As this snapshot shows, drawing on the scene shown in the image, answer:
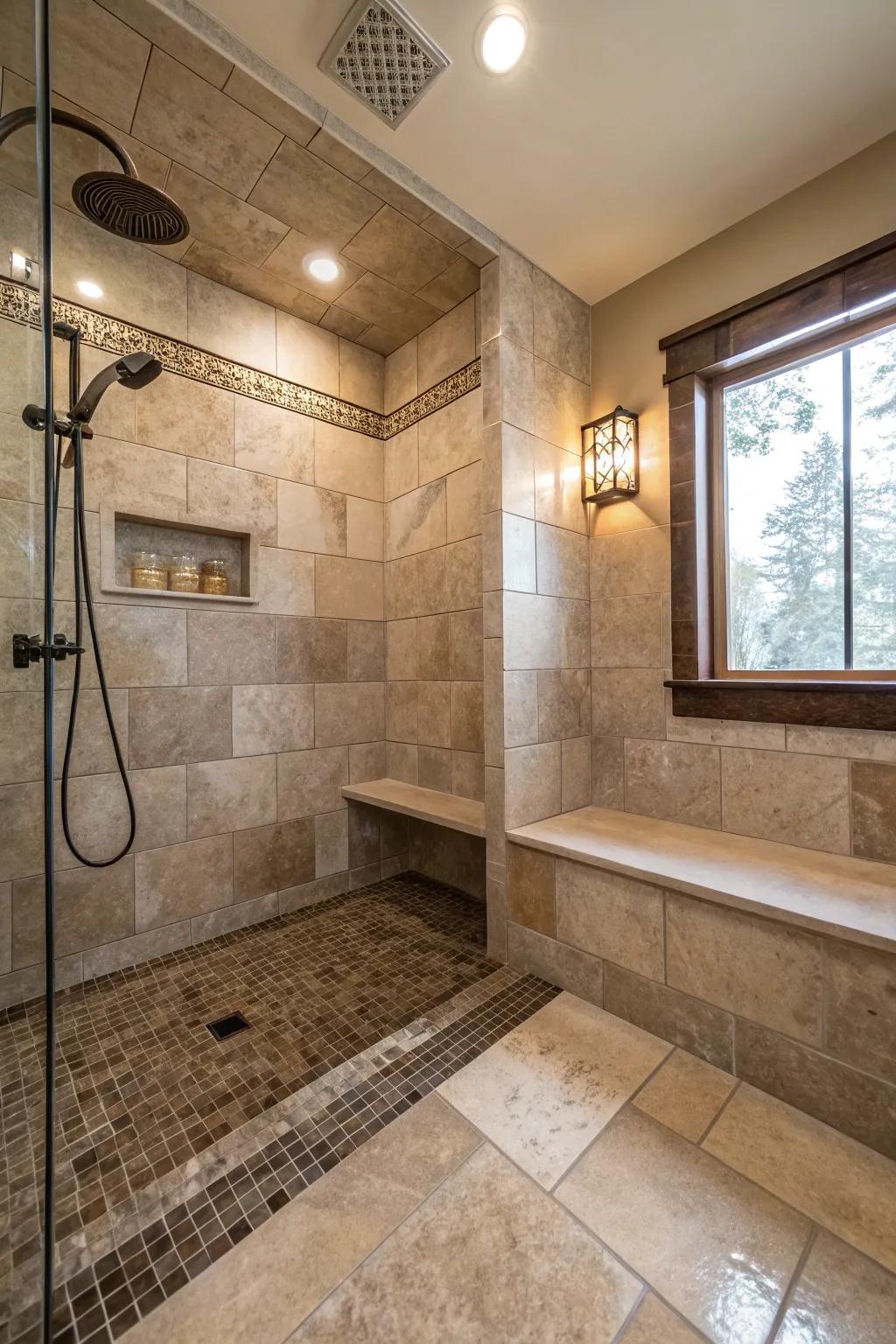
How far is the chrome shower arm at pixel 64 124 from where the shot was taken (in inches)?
45.3

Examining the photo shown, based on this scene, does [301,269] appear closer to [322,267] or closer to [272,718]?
[322,267]

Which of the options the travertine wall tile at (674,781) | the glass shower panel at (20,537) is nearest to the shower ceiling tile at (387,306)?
the glass shower panel at (20,537)

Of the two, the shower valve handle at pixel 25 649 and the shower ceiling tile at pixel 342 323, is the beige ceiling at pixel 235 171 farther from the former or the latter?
the shower valve handle at pixel 25 649

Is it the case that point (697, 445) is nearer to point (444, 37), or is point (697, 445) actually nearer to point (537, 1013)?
point (444, 37)

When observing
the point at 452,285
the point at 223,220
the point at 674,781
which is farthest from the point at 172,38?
the point at 674,781

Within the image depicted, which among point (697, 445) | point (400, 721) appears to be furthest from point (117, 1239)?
point (697, 445)

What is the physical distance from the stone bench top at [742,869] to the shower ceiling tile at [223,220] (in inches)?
96.2

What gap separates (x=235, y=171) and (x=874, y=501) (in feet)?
7.72

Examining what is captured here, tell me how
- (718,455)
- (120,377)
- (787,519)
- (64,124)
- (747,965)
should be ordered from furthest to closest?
(718,455) < (787,519) < (120,377) < (747,965) < (64,124)

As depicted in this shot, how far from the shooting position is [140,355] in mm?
1710

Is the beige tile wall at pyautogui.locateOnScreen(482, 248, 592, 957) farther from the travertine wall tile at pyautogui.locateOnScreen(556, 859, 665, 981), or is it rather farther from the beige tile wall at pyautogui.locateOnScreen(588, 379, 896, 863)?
the travertine wall tile at pyautogui.locateOnScreen(556, 859, 665, 981)

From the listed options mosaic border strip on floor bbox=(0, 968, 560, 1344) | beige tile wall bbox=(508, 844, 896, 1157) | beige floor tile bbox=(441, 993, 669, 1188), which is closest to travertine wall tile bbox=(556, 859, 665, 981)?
beige tile wall bbox=(508, 844, 896, 1157)

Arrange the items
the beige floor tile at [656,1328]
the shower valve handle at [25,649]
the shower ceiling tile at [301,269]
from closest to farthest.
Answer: the beige floor tile at [656,1328]
the shower valve handle at [25,649]
the shower ceiling tile at [301,269]

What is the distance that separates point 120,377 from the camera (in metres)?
1.76
